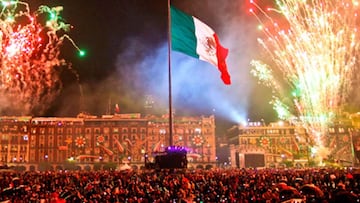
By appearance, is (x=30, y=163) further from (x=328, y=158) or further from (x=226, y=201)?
(x=226, y=201)

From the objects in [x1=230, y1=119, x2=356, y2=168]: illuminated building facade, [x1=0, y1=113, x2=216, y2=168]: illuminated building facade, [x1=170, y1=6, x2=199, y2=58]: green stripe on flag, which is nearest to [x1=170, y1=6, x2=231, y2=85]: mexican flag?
[x1=170, y1=6, x2=199, y2=58]: green stripe on flag

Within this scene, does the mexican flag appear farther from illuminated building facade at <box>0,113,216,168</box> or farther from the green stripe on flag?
illuminated building facade at <box>0,113,216,168</box>

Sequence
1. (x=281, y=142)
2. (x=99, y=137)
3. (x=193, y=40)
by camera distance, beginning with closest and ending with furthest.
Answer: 1. (x=193, y=40)
2. (x=99, y=137)
3. (x=281, y=142)

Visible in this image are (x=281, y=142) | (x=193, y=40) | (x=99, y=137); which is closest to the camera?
(x=193, y=40)

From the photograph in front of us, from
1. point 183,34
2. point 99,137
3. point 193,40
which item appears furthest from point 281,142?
point 183,34

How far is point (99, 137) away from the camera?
295 ft

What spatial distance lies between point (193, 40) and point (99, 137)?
71205 millimetres

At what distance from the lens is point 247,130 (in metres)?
93.2

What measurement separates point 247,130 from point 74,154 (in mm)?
42996

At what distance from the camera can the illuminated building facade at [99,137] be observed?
88.2m

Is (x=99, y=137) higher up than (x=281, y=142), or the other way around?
(x=99, y=137)

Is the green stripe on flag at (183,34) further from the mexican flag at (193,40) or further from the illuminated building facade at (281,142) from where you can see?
the illuminated building facade at (281,142)

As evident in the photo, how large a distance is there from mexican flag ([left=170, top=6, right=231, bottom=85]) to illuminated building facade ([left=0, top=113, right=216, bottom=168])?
65.7m

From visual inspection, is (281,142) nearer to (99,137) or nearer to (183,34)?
(99,137)
